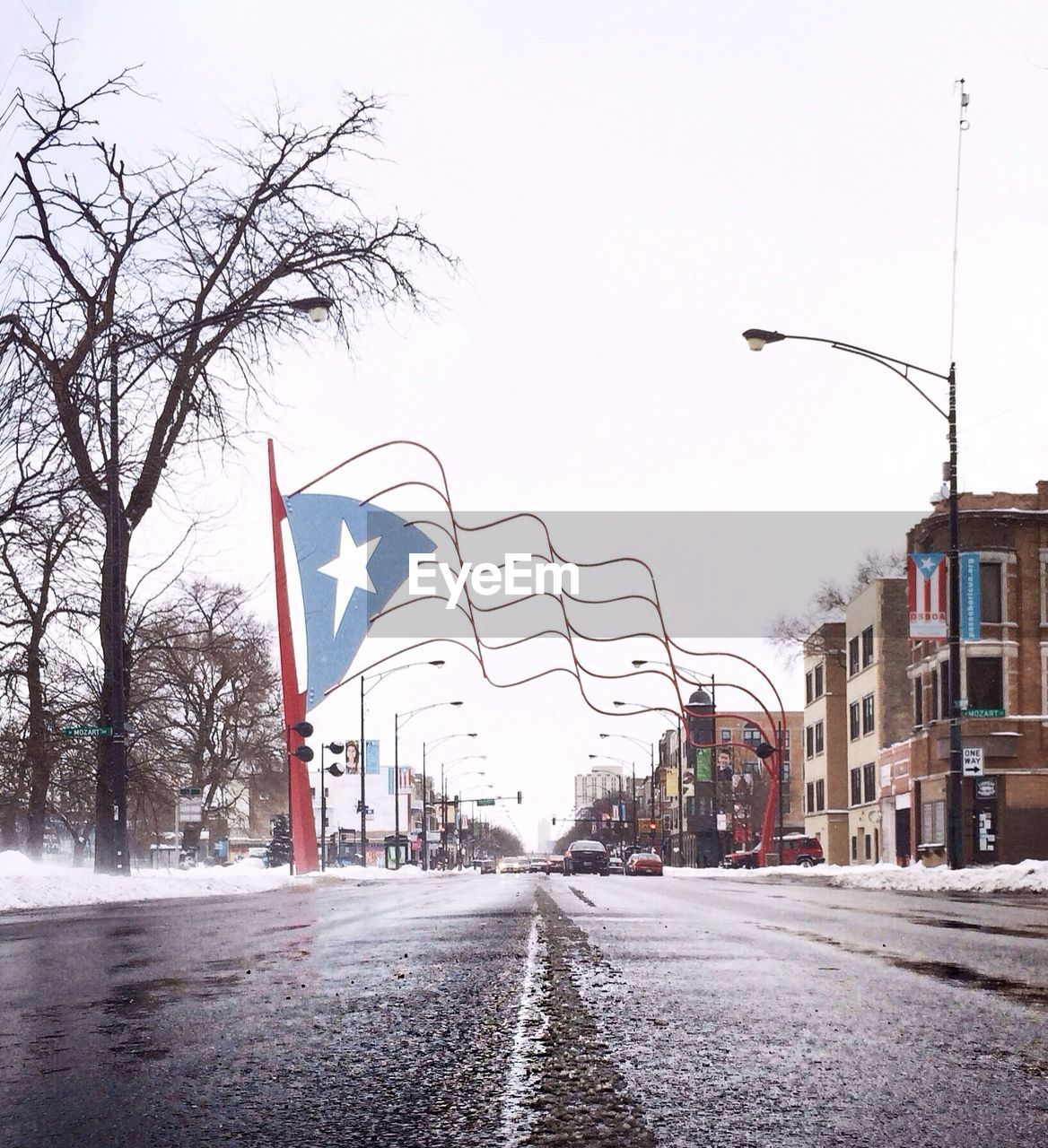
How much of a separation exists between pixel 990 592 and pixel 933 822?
10.8 m

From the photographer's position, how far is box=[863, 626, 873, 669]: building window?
75.8 metres

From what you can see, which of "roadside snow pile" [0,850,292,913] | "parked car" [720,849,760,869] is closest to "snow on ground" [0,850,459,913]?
"roadside snow pile" [0,850,292,913]

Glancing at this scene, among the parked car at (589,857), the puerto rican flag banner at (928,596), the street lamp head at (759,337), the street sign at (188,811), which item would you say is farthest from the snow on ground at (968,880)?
the parked car at (589,857)

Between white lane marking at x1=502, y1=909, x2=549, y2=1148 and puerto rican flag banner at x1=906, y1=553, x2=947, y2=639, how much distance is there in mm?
27507

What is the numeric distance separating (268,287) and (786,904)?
2049 cm

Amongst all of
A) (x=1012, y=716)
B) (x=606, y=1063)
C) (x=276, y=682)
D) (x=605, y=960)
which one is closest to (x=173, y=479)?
(x=605, y=960)

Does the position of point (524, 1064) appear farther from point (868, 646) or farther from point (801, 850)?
point (801, 850)

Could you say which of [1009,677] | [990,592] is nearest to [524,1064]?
[1009,677]

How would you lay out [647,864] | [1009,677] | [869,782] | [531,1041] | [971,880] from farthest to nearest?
[869,782] < [647,864] < [1009,677] < [971,880] < [531,1041]

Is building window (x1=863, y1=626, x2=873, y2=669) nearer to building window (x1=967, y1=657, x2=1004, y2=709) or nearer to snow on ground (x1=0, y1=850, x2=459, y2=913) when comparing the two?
building window (x1=967, y1=657, x2=1004, y2=709)

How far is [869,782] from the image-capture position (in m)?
77.1

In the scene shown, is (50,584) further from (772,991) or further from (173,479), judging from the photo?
(772,991)

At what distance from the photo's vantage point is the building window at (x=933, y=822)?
5872cm

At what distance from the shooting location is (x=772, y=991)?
8141 millimetres
